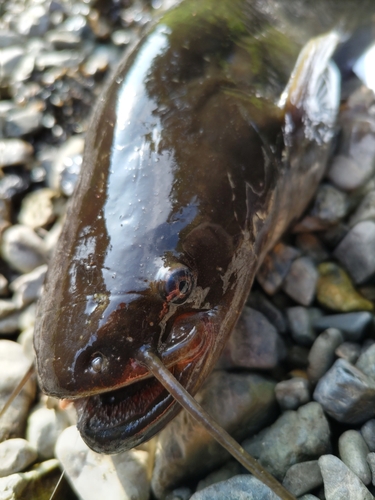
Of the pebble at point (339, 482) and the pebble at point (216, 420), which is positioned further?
the pebble at point (216, 420)

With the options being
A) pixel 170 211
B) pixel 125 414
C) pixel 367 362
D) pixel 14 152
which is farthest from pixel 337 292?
pixel 14 152

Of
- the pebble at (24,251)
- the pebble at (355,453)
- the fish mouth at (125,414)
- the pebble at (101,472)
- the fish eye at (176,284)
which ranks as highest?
the fish eye at (176,284)

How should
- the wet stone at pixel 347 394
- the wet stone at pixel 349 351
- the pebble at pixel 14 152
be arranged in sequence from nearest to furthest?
the wet stone at pixel 347 394, the wet stone at pixel 349 351, the pebble at pixel 14 152

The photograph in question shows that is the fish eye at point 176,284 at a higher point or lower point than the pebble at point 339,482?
higher

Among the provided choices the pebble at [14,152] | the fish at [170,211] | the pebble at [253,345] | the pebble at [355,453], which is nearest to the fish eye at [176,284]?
the fish at [170,211]

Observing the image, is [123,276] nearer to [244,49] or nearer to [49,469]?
[49,469]

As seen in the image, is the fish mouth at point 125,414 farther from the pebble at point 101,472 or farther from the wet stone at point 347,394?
the wet stone at point 347,394

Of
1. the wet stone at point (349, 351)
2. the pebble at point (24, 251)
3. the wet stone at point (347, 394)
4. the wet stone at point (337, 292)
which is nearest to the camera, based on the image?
the wet stone at point (347, 394)
